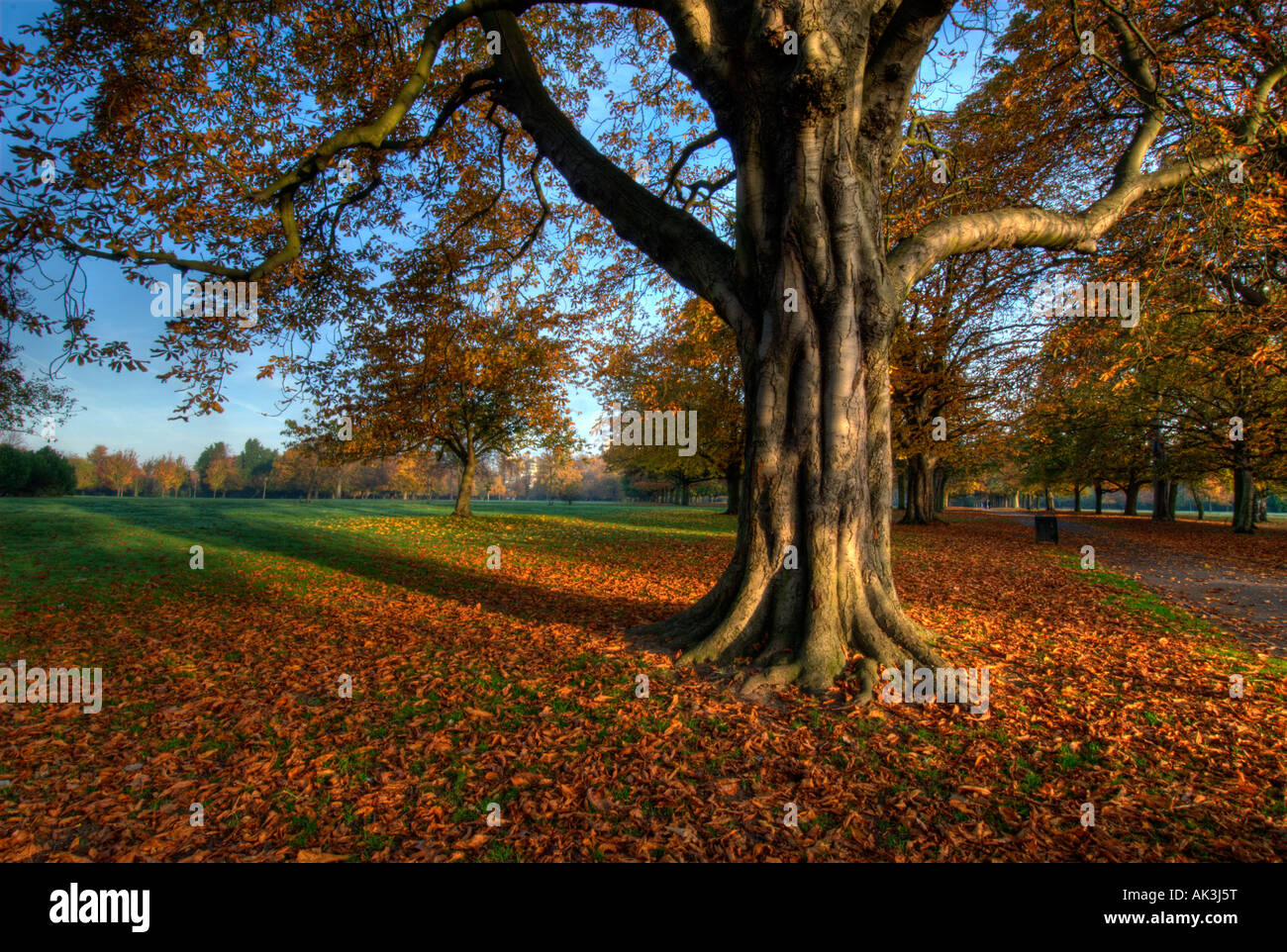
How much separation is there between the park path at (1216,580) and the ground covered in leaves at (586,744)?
2.19 feet

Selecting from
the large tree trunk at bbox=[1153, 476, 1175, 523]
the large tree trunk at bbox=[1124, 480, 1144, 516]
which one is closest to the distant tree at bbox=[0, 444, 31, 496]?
the large tree trunk at bbox=[1153, 476, 1175, 523]

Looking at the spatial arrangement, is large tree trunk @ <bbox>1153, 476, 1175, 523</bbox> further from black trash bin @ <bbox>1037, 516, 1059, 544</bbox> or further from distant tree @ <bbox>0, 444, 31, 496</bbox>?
distant tree @ <bbox>0, 444, 31, 496</bbox>

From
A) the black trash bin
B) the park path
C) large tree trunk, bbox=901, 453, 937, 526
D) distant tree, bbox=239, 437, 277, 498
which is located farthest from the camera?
distant tree, bbox=239, 437, 277, 498

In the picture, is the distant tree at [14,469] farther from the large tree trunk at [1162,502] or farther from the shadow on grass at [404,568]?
the large tree trunk at [1162,502]

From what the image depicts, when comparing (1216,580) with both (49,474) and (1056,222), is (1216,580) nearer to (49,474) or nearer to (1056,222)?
(1056,222)

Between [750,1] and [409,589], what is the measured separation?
9.97 m

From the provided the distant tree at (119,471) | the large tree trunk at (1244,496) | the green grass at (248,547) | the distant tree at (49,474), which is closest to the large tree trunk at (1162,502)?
the large tree trunk at (1244,496)

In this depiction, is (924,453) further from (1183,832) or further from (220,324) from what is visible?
(220,324)

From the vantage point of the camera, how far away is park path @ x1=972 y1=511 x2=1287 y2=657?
7.81 m

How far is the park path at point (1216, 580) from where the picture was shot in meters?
7.81

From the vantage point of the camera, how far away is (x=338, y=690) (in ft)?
17.0

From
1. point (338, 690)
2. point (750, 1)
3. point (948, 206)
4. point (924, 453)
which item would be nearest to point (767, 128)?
point (750, 1)

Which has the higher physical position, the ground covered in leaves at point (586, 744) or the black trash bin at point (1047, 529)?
the black trash bin at point (1047, 529)

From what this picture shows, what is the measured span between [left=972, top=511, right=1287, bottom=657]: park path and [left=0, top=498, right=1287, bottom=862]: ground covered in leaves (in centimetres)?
67
